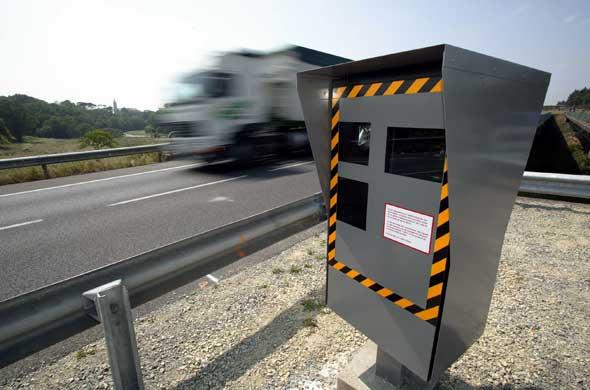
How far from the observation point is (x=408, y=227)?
1454 millimetres

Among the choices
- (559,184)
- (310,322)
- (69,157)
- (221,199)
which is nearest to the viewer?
(310,322)

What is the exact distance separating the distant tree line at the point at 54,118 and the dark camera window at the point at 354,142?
19041 millimetres

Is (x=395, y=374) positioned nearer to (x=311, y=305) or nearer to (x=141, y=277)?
(x=311, y=305)

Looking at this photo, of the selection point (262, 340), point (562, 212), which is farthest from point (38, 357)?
point (562, 212)

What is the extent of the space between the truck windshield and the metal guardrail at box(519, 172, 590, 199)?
25.1 feet

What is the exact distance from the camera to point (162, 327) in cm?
250

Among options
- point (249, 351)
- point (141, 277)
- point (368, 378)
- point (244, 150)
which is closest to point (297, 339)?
point (249, 351)

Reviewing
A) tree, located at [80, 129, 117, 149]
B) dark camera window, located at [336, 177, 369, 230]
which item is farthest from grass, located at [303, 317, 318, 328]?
tree, located at [80, 129, 117, 149]

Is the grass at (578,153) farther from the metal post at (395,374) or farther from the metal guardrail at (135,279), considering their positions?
the metal guardrail at (135,279)

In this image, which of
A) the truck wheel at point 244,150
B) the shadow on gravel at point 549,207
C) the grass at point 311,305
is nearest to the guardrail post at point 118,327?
the grass at point 311,305

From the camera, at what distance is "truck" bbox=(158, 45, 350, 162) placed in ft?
29.6

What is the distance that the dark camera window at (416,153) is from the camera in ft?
4.33

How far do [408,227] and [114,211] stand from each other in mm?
6019

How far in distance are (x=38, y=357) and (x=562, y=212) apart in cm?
679
